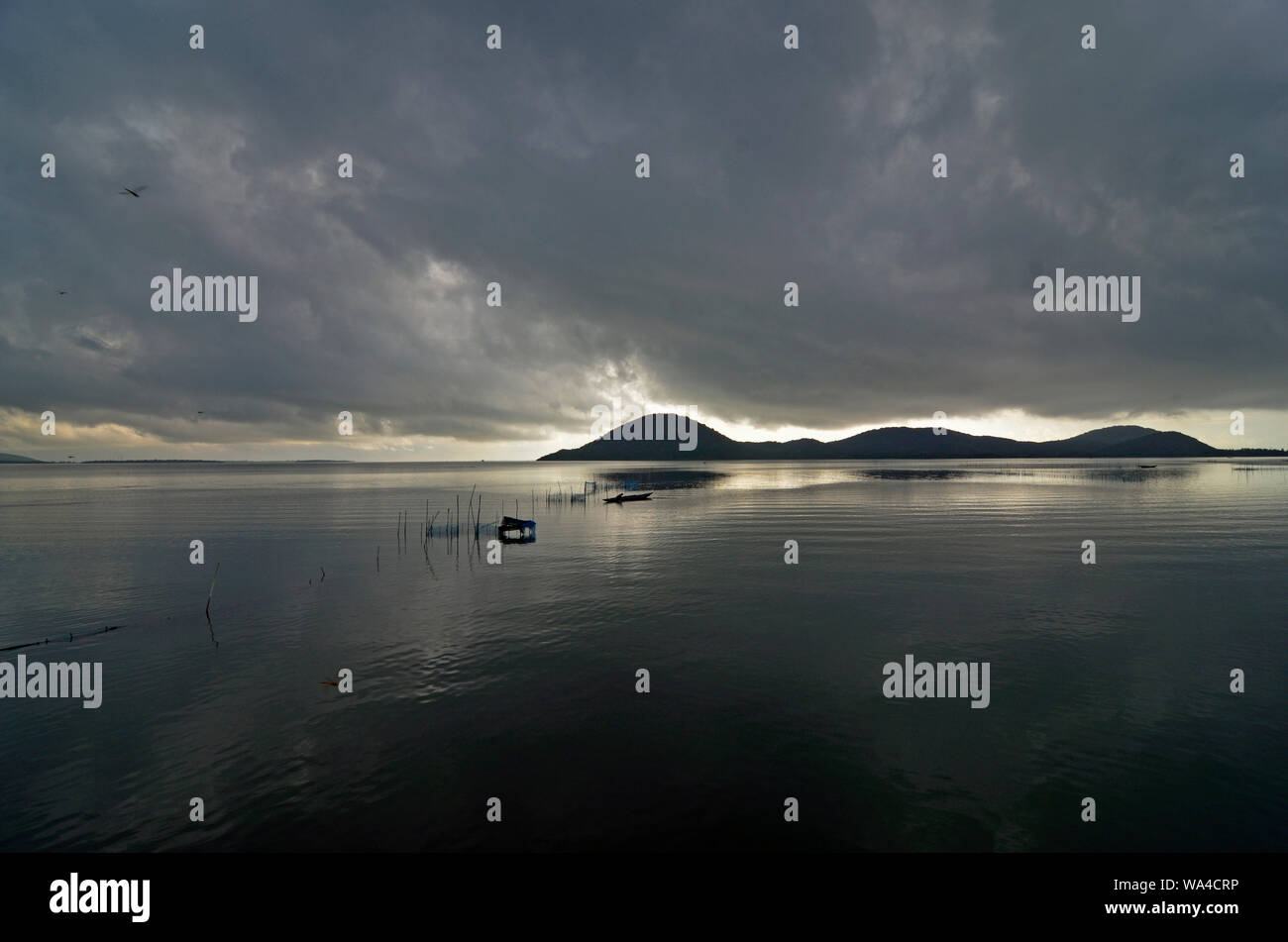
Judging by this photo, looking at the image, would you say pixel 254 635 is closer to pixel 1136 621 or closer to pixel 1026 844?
pixel 1026 844

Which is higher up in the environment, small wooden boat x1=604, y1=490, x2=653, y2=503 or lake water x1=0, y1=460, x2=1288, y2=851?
small wooden boat x1=604, y1=490, x2=653, y2=503

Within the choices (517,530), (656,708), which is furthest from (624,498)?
(656,708)

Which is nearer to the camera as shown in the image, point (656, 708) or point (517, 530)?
point (656, 708)

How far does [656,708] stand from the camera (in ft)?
64.0

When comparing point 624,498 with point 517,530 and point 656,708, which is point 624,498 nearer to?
point 517,530

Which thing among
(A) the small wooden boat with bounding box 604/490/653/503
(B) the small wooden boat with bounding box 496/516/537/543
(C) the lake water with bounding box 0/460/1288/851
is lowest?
(C) the lake water with bounding box 0/460/1288/851

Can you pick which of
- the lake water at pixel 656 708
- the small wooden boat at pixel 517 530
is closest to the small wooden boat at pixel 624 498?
the small wooden boat at pixel 517 530

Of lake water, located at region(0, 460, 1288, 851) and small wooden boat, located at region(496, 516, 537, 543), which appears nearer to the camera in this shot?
lake water, located at region(0, 460, 1288, 851)

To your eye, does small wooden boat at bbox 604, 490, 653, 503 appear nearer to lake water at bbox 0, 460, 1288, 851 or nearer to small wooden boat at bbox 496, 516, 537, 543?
small wooden boat at bbox 496, 516, 537, 543

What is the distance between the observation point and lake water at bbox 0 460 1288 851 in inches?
531

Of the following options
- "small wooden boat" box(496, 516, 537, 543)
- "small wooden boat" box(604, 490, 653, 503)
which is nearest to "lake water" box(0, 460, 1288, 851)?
"small wooden boat" box(496, 516, 537, 543)

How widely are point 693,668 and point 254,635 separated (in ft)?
77.9

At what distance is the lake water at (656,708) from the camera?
531 inches
